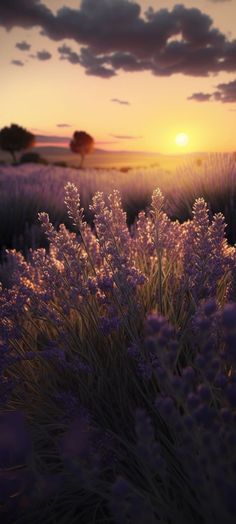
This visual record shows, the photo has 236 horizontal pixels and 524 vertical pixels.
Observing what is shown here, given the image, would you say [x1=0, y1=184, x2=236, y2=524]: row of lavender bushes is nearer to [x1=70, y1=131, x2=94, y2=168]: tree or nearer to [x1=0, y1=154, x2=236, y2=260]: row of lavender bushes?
[x1=0, y1=154, x2=236, y2=260]: row of lavender bushes

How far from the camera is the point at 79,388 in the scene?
84.3 inches

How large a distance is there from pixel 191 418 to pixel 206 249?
0.98 metres

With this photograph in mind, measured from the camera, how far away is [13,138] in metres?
53.2

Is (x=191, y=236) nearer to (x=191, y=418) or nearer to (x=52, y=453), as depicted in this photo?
(x=52, y=453)

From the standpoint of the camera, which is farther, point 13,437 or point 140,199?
point 140,199

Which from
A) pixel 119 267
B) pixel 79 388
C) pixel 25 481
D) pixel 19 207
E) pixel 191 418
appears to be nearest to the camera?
pixel 191 418

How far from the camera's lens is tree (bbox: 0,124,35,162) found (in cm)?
5322

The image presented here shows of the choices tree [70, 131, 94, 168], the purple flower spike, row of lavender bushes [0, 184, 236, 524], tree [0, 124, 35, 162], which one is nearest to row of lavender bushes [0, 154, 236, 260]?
row of lavender bushes [0, 184, 236, 524]

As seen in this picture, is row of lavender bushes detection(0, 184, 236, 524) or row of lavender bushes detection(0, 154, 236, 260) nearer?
row of lavender bushes detection(0, 184, 236, 524)

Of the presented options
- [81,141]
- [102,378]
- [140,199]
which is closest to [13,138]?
[81,141]

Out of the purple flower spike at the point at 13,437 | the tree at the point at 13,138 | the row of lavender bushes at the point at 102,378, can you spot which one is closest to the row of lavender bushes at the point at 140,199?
the row of lavender bushes at the point at 102,378

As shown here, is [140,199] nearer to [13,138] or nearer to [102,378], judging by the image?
[102,378]

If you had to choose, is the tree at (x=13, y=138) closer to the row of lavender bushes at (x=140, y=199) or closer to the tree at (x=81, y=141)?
the tree at (x=81, y=141)

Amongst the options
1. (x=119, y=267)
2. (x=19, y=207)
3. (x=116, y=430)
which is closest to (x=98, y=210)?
(x=119, y=267)
